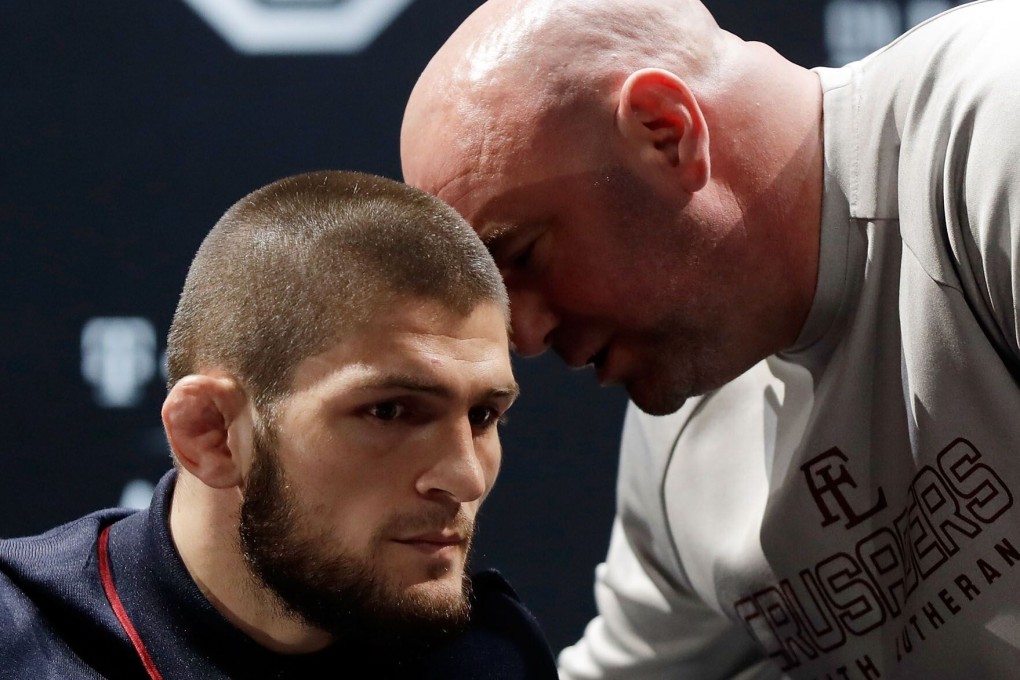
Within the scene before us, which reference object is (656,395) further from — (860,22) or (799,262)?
(860,22)

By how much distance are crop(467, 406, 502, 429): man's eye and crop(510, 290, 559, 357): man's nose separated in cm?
17

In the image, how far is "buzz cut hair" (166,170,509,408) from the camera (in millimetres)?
872

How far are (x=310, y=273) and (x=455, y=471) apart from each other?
0.18 metres

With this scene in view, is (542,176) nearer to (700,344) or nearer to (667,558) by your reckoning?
(700,344)

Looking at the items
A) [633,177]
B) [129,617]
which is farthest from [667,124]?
[129,617]

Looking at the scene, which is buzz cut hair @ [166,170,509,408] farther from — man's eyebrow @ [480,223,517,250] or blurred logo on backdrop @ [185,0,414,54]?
blurred logo on backdrop @ [185,0,414,54]

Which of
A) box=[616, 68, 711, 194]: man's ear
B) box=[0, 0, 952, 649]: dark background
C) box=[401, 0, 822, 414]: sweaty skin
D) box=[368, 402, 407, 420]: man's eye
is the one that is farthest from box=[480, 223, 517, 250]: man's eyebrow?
box=[0, 0, 952, 649]: dark background

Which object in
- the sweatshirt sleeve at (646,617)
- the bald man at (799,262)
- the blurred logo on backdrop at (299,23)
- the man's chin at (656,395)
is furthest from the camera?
the blurred logo on backdrop at (299,23)

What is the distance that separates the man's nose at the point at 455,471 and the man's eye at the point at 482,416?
28 millimetres

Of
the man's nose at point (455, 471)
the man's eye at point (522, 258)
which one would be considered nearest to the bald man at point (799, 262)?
the man's eye at point (522, 258)

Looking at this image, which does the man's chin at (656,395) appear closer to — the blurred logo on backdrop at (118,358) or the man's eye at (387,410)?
the man's eye at (387,410)

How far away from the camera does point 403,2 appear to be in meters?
1.57

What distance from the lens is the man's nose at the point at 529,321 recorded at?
43.6 inches

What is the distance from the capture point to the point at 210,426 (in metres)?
0.89
